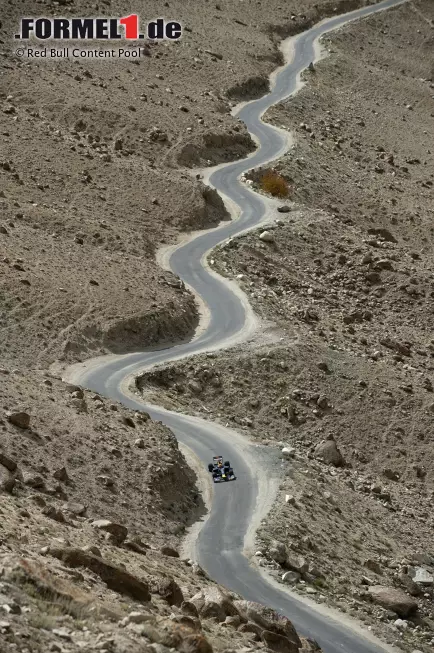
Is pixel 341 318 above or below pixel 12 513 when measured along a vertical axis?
below

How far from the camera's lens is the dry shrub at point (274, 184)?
78.1m

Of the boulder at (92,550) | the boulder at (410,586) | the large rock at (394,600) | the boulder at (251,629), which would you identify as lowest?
the boulder at (410,586)

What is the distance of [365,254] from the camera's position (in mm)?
69750

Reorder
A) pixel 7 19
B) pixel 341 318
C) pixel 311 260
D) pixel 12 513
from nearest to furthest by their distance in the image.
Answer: pixel 12 513
pixel 341 318
pixel 311 260
pixel 7 19

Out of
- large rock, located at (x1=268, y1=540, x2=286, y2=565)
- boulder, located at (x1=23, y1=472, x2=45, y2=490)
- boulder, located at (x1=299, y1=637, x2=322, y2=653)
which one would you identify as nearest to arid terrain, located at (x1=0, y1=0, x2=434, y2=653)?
large rock, located at (x1=268, y1=540, x2=286, y2=565)

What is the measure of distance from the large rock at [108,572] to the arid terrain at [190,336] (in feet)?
0.18

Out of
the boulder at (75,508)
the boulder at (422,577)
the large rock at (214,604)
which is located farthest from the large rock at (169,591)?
the boulder at (422,577)

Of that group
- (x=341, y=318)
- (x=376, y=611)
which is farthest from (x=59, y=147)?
(x=376, y=611)

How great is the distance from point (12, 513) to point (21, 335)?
80.7 feet

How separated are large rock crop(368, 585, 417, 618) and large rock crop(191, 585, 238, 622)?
985 centimetres

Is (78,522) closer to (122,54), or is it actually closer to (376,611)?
(376,611)

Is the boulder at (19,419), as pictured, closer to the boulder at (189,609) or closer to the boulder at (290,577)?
the boulder at (290,577)

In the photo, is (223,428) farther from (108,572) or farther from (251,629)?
(108,572)

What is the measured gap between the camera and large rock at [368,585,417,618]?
3581 cm
